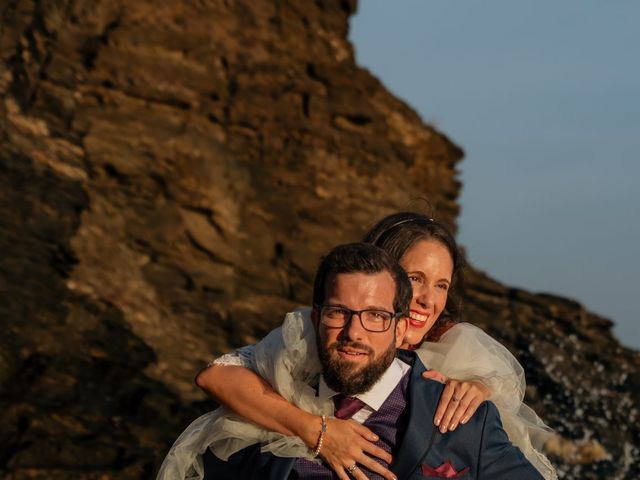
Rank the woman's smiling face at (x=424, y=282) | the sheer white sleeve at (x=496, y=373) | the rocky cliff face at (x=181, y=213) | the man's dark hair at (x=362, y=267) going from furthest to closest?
the rocky cliff face at (x=181, y=213) < the woman's smiling face at (x=424, y=282) < the sheer white sleeve at (x=496, y=373) < the man's dark hair at (x=362, y=267)

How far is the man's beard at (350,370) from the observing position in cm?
334

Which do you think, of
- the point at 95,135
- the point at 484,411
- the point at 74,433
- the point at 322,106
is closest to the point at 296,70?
the point at 322,106

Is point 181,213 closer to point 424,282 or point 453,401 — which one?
point 424,282

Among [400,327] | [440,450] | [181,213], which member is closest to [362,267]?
[400,327]

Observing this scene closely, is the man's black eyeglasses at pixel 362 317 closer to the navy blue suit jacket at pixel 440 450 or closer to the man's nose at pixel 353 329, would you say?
the man's nose at pixel 353 329

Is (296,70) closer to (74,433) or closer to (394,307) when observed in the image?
(74,433)

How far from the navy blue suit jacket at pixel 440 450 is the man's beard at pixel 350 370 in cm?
18

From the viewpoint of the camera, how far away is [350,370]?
334 centimetres

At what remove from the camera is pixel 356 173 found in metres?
18.5

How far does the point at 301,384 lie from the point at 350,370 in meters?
0.38

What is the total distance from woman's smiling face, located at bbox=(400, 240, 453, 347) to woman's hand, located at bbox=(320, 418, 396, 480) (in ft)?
3.18

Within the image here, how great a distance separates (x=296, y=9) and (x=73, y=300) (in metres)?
8.87

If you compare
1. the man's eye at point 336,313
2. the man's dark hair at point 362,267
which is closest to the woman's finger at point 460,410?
the man's dark hair at point 362,267

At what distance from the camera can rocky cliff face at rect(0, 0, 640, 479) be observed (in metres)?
11.7
